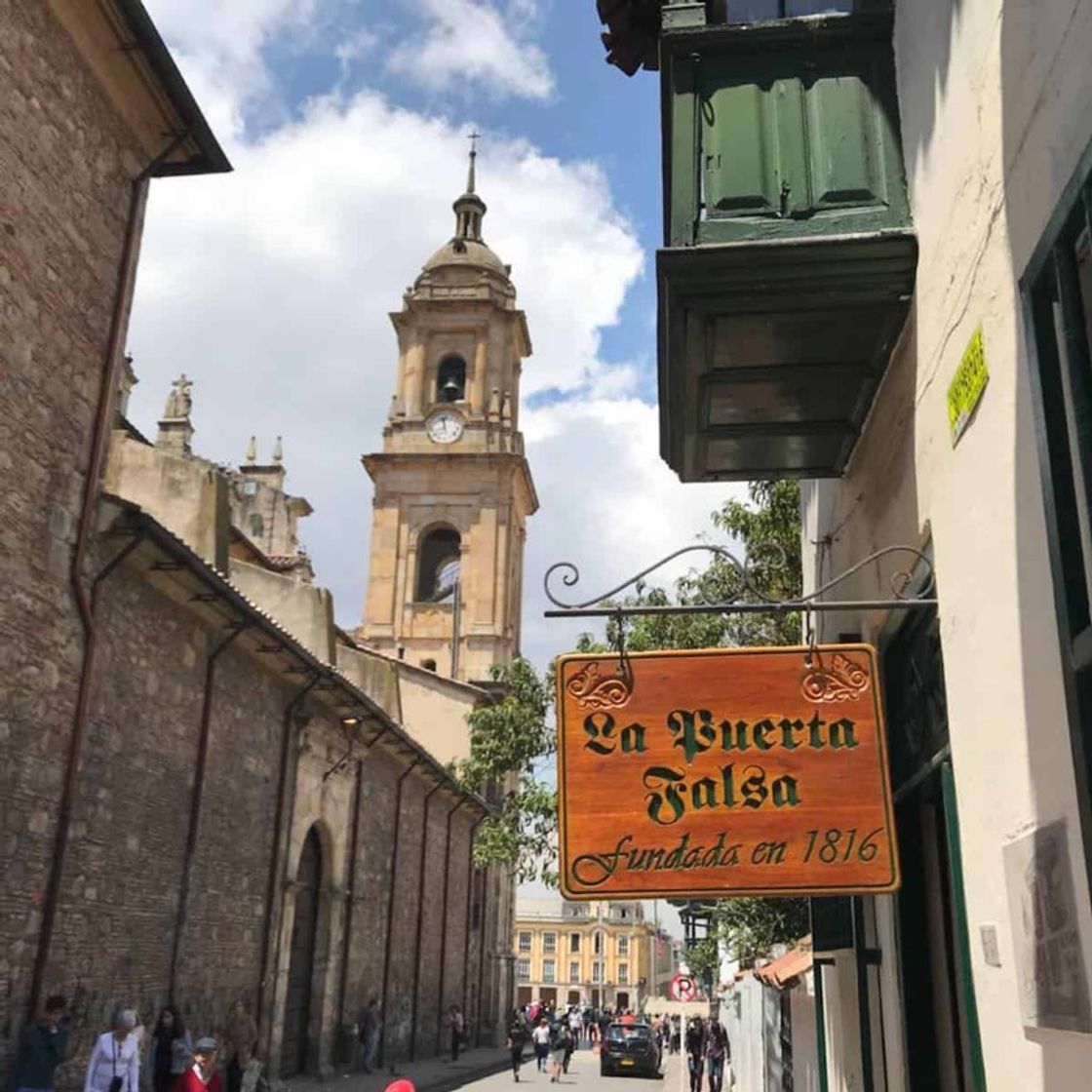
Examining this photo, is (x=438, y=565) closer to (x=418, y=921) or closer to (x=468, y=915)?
(x=468, y=915)

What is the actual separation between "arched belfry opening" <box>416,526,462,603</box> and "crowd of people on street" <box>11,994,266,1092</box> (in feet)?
106

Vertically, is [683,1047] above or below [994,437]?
below

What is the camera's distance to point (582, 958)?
97000 millimetres

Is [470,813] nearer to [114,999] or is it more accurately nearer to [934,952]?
[114,999]

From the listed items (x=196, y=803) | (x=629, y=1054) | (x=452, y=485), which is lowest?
(x=629, y=1054)

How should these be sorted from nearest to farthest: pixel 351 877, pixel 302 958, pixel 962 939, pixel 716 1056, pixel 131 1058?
1. pixel 962 939
2. pixel 131 1058
3. pixel 302 958
4. pixel 351 877
5. pixel 716 1056

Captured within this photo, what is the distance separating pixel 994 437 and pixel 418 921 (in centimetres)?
2592

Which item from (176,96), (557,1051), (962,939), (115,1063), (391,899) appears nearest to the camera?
(962,939)

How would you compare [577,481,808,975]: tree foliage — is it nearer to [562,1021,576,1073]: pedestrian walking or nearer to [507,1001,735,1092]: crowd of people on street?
[507,1001,735,1092]: crowd of people on street

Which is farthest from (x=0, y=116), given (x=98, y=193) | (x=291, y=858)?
(x=291, y=858)

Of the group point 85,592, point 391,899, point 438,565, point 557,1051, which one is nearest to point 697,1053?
point 557,1051

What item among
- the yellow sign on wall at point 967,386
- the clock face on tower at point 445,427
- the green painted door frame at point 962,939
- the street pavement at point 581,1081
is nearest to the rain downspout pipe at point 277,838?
the street pavement at point 581,1081

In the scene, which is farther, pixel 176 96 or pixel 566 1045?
pixel 566 1045

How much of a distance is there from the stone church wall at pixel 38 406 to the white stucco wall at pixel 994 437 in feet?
26.2
